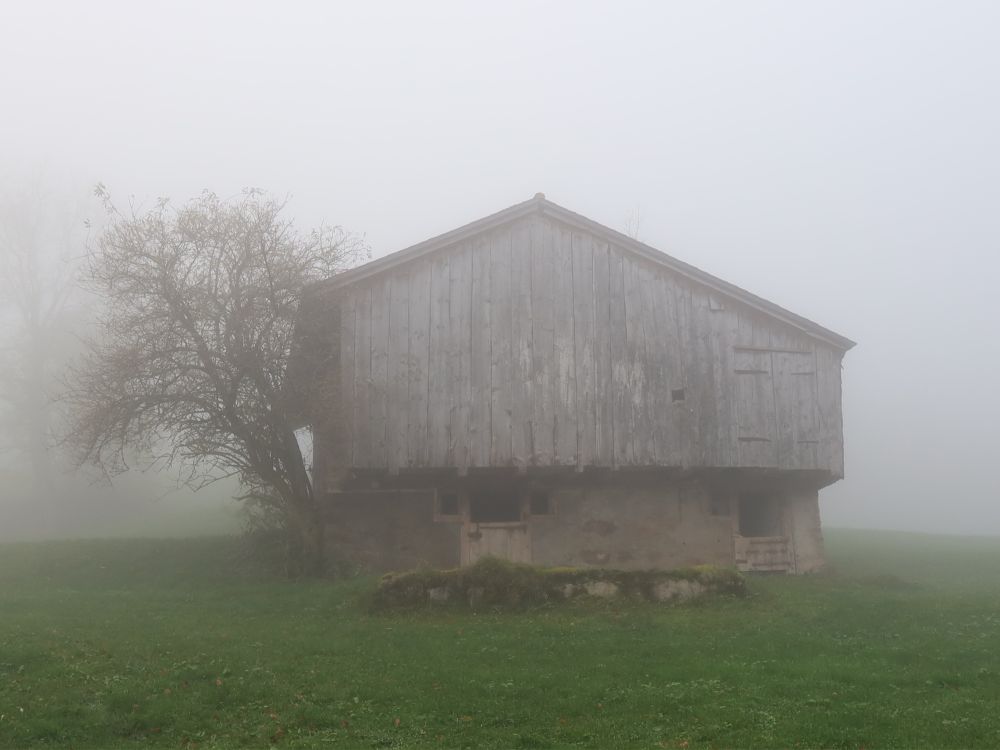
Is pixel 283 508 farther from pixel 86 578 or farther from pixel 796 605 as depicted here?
pixel 796 605

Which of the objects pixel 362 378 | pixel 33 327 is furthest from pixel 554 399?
pixel 33 327

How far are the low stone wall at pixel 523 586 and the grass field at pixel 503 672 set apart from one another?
454 mm

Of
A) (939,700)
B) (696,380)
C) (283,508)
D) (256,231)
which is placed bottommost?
(939,700)

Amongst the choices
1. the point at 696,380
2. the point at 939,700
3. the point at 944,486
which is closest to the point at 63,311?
the point at 696,380

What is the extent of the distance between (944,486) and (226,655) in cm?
8874

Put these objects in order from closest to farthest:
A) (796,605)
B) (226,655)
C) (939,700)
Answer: (939,700)
(226,655)
(796,605)

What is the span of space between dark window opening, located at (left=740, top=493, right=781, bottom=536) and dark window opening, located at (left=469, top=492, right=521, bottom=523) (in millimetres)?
6419

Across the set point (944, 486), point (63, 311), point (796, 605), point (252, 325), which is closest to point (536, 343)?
point (252, 325)

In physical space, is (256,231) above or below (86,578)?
above

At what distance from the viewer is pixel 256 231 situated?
23875 mm

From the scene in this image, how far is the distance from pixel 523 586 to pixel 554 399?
687 centimetres

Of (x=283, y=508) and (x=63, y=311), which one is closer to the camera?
(x=283, y=508)

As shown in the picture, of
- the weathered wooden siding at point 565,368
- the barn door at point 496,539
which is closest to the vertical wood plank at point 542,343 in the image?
the weathered wooden siding at point 565,368

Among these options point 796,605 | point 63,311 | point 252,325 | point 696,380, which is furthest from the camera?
point 63,311
